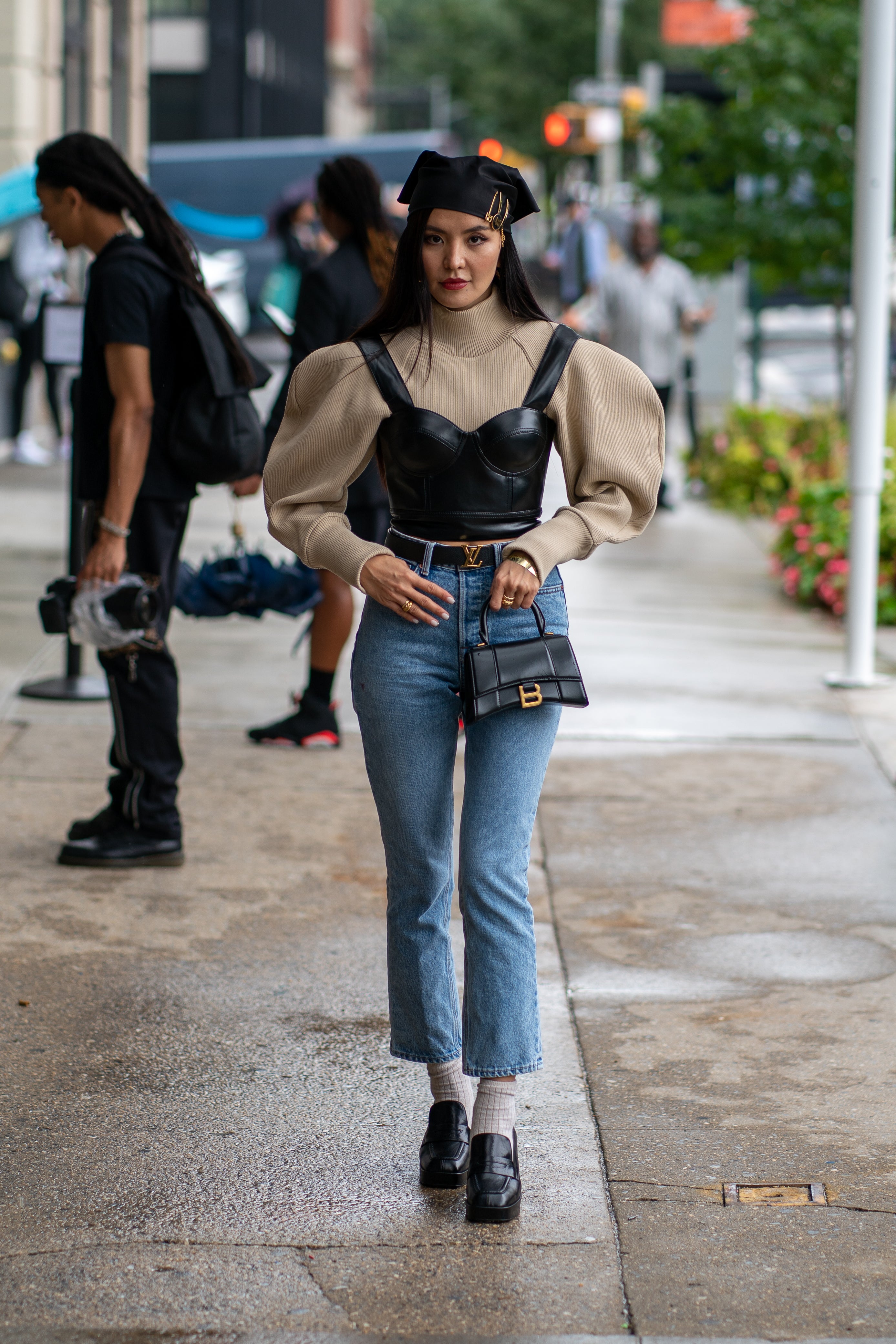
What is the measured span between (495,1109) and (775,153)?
37.1 feet

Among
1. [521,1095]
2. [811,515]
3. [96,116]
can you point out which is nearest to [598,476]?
[521,1095]

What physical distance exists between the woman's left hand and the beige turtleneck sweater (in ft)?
0.09

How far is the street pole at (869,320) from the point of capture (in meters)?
7.31

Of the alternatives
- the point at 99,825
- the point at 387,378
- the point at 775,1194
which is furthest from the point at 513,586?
the point at 99,825

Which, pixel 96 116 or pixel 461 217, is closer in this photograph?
pixel 461 217

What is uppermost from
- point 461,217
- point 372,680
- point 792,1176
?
point 461,217

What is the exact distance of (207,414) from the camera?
496cm

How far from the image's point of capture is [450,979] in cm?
336

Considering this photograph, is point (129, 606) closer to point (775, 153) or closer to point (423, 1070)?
point (423, 1070)

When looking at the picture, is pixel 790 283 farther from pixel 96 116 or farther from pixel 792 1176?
pixel 792 1176

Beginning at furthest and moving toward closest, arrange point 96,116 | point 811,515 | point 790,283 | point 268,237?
1. point 268,237
2. point 96,116
3. point 790,283
4. point 811,515

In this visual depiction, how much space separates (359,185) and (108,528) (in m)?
1.89

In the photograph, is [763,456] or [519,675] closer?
[519,675]

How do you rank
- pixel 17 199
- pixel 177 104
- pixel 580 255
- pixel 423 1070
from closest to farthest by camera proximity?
pixel 423 1070 → pixel 17 199 → pixel 580 255 → pixel 177 104
